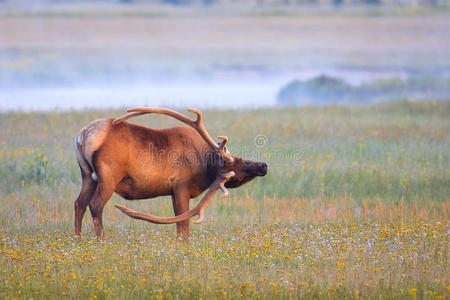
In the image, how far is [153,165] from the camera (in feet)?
29.5

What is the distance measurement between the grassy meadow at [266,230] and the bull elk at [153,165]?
581mm

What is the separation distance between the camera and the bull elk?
28.4 feet

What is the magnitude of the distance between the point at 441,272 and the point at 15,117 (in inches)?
654

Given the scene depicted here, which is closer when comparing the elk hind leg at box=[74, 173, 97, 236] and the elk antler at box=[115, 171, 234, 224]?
the elk antler at box=[115, 171, 234, 224]

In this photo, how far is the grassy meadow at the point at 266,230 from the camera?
712cm

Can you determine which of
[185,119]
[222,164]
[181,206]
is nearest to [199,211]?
[181,206]

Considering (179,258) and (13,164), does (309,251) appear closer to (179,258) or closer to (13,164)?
(179,258)

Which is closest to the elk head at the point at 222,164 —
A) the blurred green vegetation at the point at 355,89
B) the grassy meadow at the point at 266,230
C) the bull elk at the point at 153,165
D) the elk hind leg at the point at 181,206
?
the bull elk at the point at 153,165

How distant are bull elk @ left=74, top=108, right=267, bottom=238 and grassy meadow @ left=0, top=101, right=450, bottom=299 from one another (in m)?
0.58

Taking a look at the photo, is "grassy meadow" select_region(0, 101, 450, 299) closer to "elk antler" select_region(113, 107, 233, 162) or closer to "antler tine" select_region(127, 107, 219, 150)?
"elk antler" select_region(113, 107, 233, 162)

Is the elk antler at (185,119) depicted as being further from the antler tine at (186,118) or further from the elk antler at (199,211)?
the elk antler at (199,211)

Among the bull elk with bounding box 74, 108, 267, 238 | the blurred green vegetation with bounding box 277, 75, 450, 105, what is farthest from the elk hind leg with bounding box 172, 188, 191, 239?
the blurred green vegetation with bounding box 277, 75, 450, 105

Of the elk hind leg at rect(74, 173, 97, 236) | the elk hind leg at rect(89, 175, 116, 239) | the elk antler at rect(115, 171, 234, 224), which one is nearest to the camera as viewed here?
the elk antler at rect(115, 171, 234, 224)

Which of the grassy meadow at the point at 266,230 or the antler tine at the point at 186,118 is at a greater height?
the antler tine at the point at 186,118
